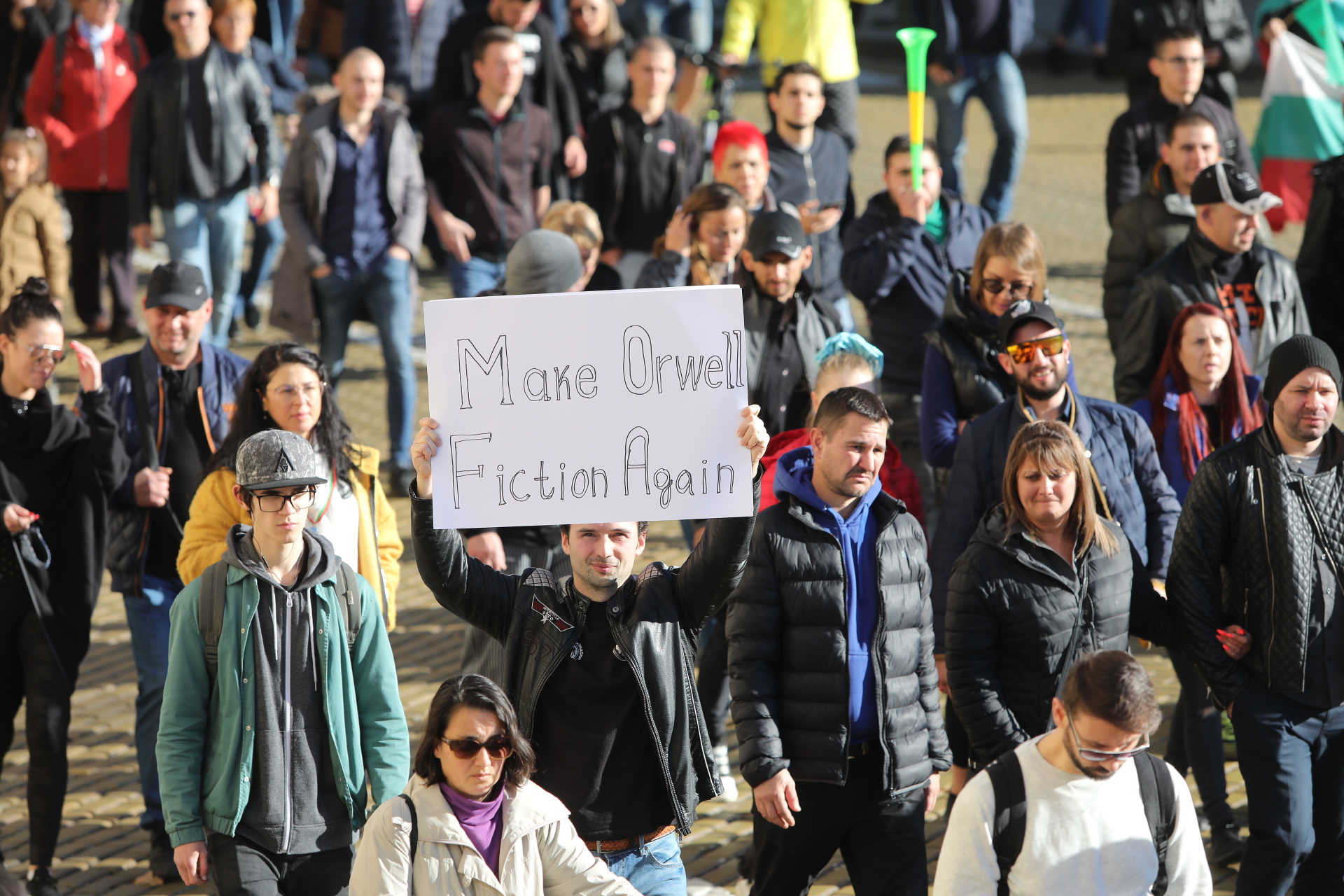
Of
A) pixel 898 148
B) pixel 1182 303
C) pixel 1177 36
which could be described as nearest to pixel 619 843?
pixel 1182 303

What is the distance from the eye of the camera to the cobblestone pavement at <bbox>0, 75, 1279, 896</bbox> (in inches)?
243

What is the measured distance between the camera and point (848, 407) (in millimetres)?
4988

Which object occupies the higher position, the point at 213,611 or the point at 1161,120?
the point at 1161,120

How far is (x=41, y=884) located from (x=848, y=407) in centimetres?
331

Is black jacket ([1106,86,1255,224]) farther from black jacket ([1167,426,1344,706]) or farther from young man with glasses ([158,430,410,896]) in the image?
young man with glasses ([158,430,410,896])

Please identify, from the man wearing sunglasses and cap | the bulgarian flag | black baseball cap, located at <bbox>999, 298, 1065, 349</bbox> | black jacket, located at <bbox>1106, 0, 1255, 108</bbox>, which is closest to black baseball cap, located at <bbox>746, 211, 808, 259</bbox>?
black baseball cap, located at <bbox>999, 298, 1065, 349</bbox>

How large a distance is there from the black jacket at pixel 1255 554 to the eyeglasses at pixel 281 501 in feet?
9.03

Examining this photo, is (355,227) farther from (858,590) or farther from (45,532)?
(858,590)

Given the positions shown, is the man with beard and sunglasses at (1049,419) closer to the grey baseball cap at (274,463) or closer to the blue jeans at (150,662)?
the grey baseball cap at (274,463)

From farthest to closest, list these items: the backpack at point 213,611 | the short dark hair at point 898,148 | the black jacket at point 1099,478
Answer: the short dark hair at point 898,148
the black jacket at point 1099,478
the backpack at point 213,611

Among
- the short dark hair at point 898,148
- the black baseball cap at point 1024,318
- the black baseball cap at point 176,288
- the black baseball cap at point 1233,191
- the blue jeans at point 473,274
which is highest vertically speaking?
the short dark hair at point 898,148

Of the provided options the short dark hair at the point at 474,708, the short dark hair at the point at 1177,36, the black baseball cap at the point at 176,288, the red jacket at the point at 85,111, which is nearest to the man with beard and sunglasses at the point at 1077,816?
the short dark hair at the point at 474,708

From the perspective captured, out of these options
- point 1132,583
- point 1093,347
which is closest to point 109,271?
point 1093,347

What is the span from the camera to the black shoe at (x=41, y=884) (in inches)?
232
